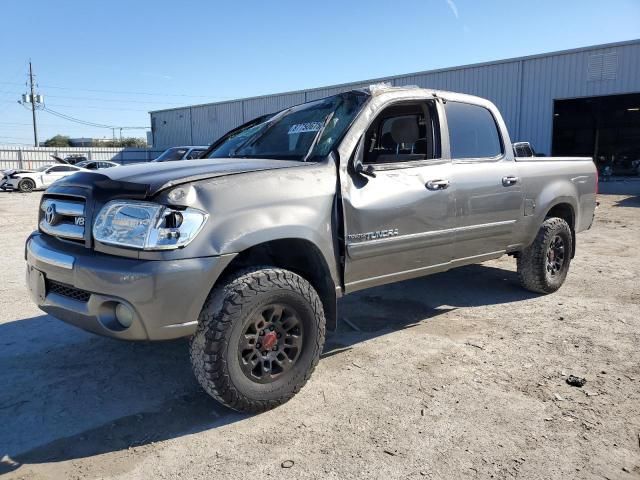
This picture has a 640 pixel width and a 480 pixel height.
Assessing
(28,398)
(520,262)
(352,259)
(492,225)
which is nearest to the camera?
(28,398)

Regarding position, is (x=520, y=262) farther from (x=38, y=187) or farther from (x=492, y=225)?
(x=38, y=187)

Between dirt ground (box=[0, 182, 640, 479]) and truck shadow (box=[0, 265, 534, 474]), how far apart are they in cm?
1

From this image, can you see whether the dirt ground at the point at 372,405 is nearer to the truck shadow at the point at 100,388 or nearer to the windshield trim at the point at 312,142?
the truck shadow at the point at 100,388

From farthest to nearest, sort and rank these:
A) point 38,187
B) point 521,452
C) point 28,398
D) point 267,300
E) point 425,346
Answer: point 38,187 → point 425,346 → point 28,398 → point 267,300 → point 521,452

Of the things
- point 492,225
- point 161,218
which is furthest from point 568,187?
point 161,218

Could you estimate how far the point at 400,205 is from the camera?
3701 millimetres

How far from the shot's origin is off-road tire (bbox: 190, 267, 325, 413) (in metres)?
2.80

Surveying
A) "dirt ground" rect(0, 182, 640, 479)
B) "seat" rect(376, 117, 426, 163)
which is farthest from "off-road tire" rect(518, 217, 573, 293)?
"seat" rect(376, 117, 426, 163)

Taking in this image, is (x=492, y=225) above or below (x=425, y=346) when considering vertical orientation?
above

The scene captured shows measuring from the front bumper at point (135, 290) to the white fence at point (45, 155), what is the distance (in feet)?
120

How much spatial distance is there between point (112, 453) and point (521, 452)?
2.15m

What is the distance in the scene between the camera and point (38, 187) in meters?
23.0

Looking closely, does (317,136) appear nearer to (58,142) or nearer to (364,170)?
(364,170)

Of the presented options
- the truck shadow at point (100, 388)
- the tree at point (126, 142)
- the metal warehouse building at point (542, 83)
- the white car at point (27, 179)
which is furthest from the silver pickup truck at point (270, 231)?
the tree at point (126, 142)
